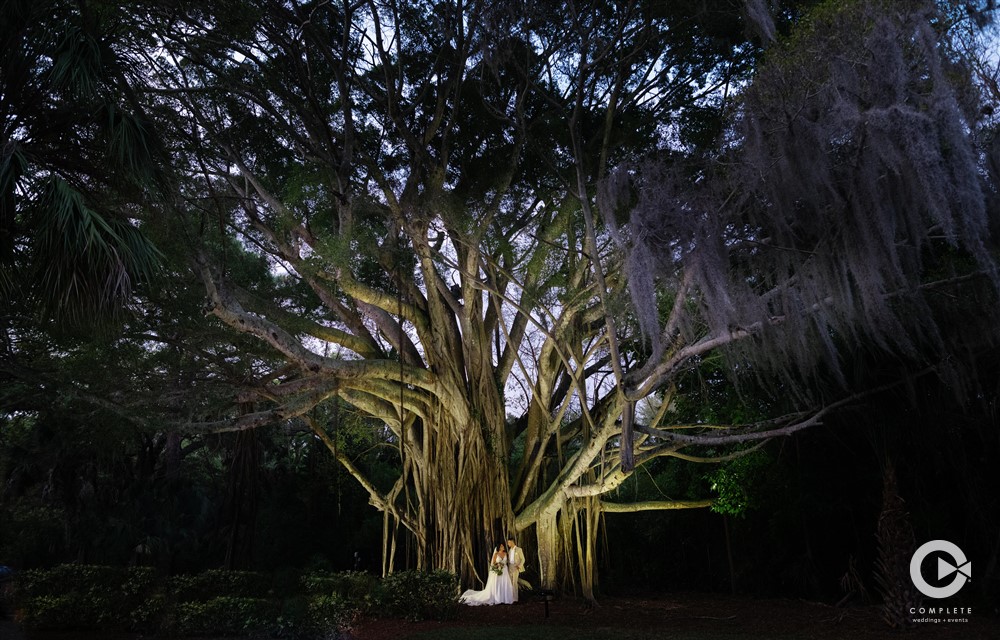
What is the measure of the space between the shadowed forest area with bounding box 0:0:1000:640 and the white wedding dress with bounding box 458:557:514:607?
26cm

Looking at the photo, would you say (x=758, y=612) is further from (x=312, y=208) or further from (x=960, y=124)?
(x=312, y=208)

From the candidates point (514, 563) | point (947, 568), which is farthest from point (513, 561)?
point (947, 568)

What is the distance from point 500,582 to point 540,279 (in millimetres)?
3772

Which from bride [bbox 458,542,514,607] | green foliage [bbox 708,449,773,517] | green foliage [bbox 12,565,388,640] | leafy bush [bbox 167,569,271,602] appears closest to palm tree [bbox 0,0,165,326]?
green foliage [bbox 12,565,388,640]

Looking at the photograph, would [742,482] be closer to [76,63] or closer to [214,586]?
[214,586]

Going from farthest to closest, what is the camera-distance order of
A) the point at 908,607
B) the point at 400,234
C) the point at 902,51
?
the point at 400,234
the point at 908,607
the point at 902,51

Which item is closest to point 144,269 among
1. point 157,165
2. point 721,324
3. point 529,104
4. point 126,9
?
point 157,165

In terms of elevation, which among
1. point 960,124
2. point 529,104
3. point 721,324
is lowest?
point 721,324

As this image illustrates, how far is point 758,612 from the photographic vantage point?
8.65m

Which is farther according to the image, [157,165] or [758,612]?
[758,612]

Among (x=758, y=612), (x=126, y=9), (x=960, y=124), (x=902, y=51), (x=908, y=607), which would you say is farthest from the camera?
(x=758, y=612)

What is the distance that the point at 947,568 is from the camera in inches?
320

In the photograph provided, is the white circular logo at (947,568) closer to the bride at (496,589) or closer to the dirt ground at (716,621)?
the dirt ground at (716,621)

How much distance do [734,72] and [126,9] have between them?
6.81 meters
